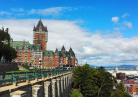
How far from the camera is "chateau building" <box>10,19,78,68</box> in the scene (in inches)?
5177

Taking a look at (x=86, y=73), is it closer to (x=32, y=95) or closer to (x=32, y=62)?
(x=32, y=95)

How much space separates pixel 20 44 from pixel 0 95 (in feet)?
415

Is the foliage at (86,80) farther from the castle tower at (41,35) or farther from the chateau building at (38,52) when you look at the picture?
the castle tower at (41,35)

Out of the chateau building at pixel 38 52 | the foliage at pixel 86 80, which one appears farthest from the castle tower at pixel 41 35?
the foliage at pixel 86 80

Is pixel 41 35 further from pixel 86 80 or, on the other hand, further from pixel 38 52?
pixel 86 80

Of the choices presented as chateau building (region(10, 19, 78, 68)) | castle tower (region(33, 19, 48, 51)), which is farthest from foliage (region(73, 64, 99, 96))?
castle tower (region(33, 19, 48, 51))

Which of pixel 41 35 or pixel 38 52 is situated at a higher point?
pixel 41 35

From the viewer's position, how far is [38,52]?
447ft

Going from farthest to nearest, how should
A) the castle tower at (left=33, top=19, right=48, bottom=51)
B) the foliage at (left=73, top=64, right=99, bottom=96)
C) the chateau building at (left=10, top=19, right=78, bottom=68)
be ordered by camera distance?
the castle tower at (left=33, top=19, right=48, bottom=51) < the chateau building at (left=10, top=19, right=78, bottom=68) < the foliage at (left=73, top=64, right=99, bottom=96)

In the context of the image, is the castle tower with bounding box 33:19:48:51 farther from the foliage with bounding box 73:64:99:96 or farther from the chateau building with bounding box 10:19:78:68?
the foliage with bounding box 73:64:99:96

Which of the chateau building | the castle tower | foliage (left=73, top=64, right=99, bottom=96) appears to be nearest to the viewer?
foliage (left=73, top=64, right=99, bottom=96)

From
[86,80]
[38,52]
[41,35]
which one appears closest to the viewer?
[86,80]

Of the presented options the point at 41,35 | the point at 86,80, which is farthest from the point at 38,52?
the point at 86,80

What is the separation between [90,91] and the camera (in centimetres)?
4803
